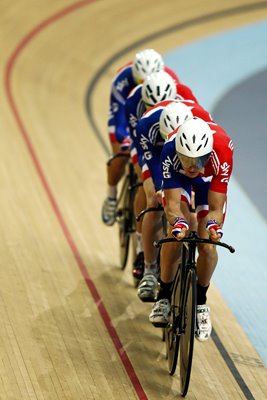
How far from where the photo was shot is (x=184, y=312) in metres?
4.83

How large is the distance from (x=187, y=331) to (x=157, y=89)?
1620 millimetres

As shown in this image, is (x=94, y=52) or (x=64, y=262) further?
(x=94, y=52)

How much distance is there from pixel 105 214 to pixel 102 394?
215 cm

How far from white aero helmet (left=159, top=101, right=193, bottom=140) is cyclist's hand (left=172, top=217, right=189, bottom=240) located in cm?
68

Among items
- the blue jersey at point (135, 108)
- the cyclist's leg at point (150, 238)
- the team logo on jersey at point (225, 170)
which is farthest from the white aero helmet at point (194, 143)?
the blue jersey at point (135, 108)

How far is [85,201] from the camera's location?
7.57 metres

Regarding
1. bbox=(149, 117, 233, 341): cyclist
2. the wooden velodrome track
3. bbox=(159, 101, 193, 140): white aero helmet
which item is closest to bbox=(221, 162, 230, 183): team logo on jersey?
bbox=(149, 117, 233, 341): cyclist

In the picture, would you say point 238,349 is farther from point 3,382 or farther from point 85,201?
point 85,201

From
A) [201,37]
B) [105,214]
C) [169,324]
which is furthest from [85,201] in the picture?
[201,37]

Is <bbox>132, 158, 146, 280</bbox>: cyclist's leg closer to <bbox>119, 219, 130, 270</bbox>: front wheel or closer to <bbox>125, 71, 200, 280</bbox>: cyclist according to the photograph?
<bbox>125, 71, 200, 280</bbox>: cyclist

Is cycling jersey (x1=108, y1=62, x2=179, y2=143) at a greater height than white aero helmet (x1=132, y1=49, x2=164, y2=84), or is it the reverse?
white aero helmet (x1=132, y1=49, x2=164, y2=84)

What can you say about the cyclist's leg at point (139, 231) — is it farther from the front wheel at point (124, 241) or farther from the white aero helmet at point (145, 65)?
the white aero helmet at point (145, 65)

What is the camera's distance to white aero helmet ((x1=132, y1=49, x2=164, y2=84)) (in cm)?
625

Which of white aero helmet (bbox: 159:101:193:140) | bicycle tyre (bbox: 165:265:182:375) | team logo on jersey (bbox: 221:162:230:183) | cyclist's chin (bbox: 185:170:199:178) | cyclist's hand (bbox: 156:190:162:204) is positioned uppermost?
white aero helmet (bbox: 159:101:193:140)
